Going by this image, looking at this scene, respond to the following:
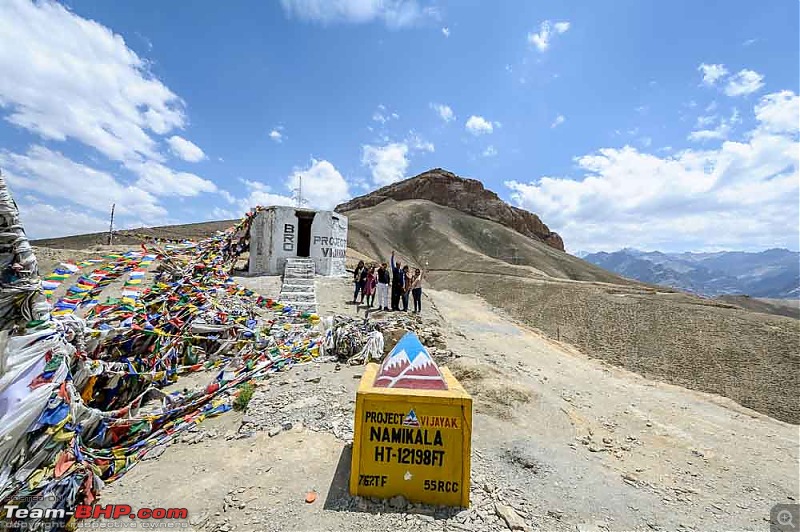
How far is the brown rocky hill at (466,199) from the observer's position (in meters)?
91.6

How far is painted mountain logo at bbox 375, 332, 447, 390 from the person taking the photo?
13.2 ft

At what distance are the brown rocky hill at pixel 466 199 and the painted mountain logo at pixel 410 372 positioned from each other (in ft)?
292

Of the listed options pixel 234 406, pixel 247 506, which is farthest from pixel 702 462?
pixel 234 406

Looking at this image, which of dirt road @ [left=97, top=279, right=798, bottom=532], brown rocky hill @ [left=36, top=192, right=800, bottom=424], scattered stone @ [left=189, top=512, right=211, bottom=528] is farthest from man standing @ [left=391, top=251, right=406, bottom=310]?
brown rocky hill @ [left=36, top=192, right=800, bottom=424]

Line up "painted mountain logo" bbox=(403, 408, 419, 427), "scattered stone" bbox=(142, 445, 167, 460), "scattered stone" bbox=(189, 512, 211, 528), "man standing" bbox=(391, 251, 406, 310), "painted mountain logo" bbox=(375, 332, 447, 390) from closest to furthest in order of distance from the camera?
"scattered stone" bbox=(189, 512, 211, 528)
"painted mountain logo" bbox=(403, 408, 419, 427)
"painted mountain logo" bbox=(375, 332, 447, 390)
"scattered stone" bbox=(142, 445, 167, 460)
"man standing" bbox=(391, 251, 406, 310)

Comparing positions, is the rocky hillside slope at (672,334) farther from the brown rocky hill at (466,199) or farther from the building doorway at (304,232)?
the brown rocky hill at (466,199)

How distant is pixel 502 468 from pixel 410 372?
77.0 inches

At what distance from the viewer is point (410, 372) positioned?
4.11 m

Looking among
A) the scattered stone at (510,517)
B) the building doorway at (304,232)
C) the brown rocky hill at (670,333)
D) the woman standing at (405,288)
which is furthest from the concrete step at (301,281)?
the brown rocky hill at (670,333)

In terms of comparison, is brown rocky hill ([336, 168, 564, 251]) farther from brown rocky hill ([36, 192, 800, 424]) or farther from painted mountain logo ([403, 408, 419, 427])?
painted mountain logo ([403, 408, 419, 427])

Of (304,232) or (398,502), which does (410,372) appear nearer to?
(398,502)

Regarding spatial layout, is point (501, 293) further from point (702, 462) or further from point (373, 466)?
point (373, 466)

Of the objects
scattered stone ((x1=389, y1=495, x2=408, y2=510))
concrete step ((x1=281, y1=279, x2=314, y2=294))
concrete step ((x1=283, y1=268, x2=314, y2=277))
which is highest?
concrete step ((x1=283, y1=268, x2=314, y2=277))

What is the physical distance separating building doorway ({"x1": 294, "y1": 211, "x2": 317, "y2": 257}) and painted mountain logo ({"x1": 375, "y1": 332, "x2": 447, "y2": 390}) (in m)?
17.1
